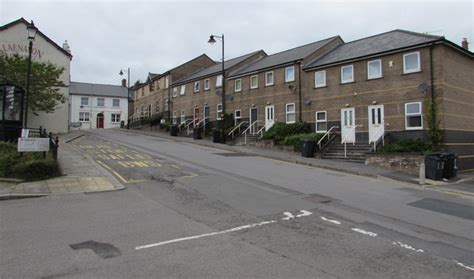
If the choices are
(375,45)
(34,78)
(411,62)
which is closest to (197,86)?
(34,78)

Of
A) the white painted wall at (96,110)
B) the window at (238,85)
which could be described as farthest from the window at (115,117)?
the window at (238,85)

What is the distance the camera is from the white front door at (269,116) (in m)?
29.5

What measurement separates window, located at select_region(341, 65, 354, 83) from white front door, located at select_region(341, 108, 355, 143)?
1.99 meters

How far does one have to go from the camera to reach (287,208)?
8609mm

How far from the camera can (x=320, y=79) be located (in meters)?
25.3

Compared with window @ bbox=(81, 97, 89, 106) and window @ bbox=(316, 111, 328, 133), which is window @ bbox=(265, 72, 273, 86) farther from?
window @ bbox=(81, 97, 89, 106)

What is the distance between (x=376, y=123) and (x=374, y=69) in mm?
3390

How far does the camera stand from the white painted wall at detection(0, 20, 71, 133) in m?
31.8

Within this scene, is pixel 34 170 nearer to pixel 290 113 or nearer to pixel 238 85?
pixel 290 113

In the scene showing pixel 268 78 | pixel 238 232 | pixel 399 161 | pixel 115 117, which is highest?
pixel 268 78

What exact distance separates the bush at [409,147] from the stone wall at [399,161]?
96cm

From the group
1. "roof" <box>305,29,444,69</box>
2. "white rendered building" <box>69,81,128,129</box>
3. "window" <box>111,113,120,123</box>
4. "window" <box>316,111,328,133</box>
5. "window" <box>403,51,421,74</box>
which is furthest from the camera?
"window" <box>111,113,120,123</box>

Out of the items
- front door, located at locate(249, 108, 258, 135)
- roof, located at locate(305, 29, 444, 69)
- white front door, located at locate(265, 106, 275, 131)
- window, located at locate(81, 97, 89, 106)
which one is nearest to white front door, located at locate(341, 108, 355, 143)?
roof, located at locate(305, 29, 444, 69)

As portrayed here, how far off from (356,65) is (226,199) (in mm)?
16879
